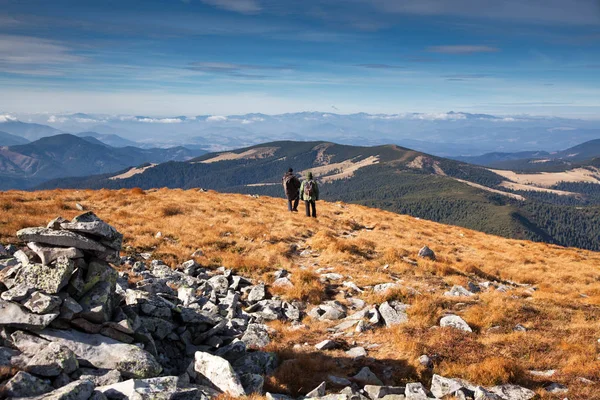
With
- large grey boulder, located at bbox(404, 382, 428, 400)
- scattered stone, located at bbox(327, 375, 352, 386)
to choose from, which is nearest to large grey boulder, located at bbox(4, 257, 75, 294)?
scattered stone, located at bbox(327, 375, 352, 386)

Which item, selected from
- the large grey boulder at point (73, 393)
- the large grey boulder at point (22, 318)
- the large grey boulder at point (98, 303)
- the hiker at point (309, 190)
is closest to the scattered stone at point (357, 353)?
the large grey boulder at point (98, 303)

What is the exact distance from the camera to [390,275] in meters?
18.2

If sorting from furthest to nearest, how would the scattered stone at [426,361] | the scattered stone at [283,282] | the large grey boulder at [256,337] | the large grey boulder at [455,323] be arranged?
the scattered stone at [283,282], the large grey boulder at [455,323], the large grey boulder at [256,337], the scattered stone at [426,361]

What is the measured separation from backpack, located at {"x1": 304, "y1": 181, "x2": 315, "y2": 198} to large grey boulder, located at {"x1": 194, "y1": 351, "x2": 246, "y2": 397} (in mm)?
21651

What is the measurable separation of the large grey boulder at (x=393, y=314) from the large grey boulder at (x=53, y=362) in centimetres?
940

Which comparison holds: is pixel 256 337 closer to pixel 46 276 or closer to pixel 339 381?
pixel 339 381

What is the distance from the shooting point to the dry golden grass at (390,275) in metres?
10.0

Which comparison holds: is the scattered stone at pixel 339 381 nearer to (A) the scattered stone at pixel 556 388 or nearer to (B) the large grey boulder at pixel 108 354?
(B) the large grey boulder at pixel 108 354

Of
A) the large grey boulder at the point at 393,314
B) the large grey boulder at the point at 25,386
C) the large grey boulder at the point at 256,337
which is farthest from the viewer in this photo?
the large grey boulder at the point at 393,314

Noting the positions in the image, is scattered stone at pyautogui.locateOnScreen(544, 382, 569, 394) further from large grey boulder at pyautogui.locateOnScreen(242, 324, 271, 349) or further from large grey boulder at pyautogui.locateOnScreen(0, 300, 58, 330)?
large grey boulder at pyautogui.locateOnScreen(0, 300, 58, 330)

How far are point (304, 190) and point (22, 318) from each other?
2331 centimetres

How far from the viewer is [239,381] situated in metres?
7.97

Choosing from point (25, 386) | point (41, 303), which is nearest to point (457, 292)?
point (41, 303)

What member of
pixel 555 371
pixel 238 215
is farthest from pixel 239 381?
pixel 238 215
